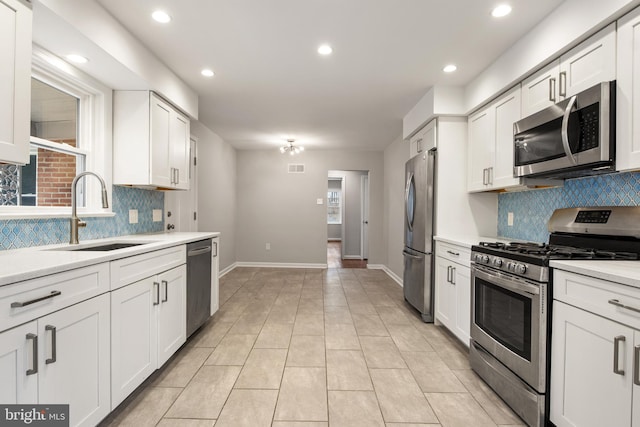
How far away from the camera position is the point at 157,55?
8.46 feet

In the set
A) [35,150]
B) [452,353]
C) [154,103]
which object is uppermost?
[154,103]

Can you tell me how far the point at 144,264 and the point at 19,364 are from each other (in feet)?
2.79

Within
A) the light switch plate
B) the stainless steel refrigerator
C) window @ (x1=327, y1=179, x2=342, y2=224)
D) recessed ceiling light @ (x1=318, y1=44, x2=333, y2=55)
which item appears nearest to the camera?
recessed ceiling light @ (x1=318, y1=44, x2=333, y2=55)

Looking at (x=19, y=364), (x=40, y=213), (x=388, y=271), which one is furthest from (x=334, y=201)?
(x=19, y=364)

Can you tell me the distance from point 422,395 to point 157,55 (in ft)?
10.6

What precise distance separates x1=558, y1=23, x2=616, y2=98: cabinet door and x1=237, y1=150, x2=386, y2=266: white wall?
14.5 ft

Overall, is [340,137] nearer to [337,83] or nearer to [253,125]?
[253,125]

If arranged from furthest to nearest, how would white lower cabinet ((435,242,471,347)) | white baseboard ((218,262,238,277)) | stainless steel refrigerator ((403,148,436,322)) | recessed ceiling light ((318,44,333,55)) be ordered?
white baseboard ((218,262,238,277))
stainless steel refrigerator ((403,148,436,322))
white lower cabinet ((435,242,471,347))
recessed ceiling light ((318,44,333,55))

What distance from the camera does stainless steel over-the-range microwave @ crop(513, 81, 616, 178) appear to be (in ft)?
5.36

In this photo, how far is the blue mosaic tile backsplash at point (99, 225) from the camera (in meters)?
1.77

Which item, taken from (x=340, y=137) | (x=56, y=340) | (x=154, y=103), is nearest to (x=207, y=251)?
(x=154, y=103)

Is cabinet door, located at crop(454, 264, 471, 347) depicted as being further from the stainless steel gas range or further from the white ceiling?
the white ceiling

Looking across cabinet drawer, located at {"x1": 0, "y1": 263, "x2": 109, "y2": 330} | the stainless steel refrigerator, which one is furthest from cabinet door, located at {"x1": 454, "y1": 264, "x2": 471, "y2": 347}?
cabinet drawer, located at {"x1": 0, "y1": 263, "x2": 109, "y2": 330}

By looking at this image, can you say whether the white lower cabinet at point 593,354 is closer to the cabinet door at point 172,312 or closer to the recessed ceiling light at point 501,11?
the recessed ceiling light at point 501,11
